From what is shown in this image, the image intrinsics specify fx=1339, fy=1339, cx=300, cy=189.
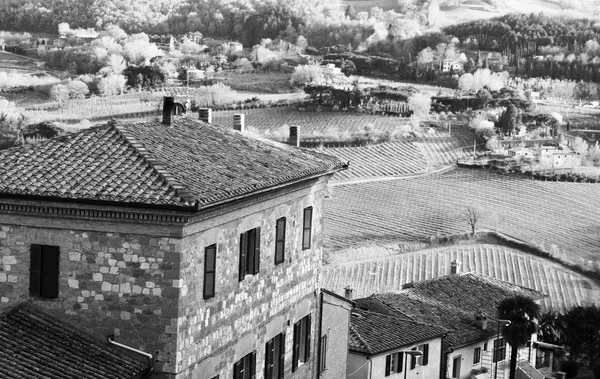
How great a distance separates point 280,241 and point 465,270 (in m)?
48.0

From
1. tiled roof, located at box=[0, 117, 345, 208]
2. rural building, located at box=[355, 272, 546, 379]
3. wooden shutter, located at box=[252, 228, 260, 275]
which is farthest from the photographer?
rural building, located at box=[355, 272, 546, 379]

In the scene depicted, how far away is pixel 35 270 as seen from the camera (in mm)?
16594

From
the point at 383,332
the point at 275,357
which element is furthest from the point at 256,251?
the point at 383,332

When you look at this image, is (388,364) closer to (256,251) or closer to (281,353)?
(281,353)

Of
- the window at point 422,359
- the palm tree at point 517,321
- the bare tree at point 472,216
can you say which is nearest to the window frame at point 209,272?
the window at point 422,359

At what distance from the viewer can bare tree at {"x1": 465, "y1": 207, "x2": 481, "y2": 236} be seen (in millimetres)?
82594

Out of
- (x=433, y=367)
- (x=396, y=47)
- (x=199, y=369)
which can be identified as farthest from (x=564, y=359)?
(x=396, y=47)

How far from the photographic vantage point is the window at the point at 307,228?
859 inches

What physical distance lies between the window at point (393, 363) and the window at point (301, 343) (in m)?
10.0

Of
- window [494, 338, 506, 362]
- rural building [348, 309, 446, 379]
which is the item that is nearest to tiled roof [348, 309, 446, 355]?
rural building [348, 309, 446, 379]

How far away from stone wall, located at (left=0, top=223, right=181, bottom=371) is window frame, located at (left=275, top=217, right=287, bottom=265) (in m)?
4.26

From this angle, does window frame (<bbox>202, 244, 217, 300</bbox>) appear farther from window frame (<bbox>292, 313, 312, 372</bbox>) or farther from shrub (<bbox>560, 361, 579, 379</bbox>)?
shrub (<bbox>560, 361, 579, 379</bbox>)

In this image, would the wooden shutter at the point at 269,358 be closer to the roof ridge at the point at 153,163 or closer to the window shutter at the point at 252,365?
the window shutter at the point at 252,365

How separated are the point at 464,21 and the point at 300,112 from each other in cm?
7257
